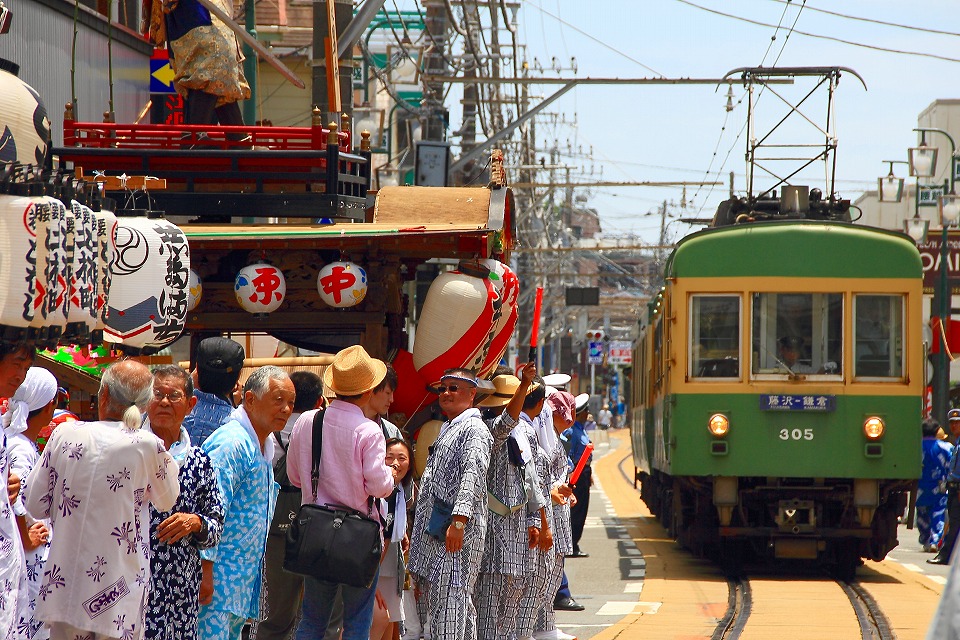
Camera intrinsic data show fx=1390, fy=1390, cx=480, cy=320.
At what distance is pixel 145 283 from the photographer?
7125mm

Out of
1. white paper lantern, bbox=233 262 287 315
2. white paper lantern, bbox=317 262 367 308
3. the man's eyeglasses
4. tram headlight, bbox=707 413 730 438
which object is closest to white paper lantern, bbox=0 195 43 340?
the man's eyeglasses

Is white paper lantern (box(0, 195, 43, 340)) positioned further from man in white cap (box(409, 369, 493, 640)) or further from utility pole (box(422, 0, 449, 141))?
utility pole (box(422, 0, 449, 141))

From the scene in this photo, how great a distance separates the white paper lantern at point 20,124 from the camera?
17.2ft

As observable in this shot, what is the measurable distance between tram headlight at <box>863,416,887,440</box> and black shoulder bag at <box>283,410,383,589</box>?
23.2ft

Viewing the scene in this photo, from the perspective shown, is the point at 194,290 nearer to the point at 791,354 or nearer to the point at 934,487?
the point at 791,354

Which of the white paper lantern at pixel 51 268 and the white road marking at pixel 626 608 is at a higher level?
the white paper lantern at pixel 51 268

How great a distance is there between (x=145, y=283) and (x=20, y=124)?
187cm

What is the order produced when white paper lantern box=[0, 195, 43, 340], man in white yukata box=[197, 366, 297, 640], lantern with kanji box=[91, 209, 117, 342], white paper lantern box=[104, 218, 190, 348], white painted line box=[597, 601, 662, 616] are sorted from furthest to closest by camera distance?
1. white painted line box=[597, 601, 662, 616]
2. white paper lantern box=[104, 218, 190, 348]
3. lantern with kanji box=[91, 209, 117, 342]
4. man in white yukata box=[197, 366, 297, 640]
5. white paper lantern box=[0, 195, 43, 340]

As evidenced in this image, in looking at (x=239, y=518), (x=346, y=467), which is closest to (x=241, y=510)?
(x=239, y=518)

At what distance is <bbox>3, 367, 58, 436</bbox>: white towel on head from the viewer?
230 inches

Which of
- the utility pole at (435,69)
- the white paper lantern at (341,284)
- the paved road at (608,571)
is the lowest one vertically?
the paved road at (608,571)

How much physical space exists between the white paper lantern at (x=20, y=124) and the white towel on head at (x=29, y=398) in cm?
102

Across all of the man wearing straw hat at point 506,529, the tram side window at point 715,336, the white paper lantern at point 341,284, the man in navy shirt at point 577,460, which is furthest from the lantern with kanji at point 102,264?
the man in navy shirt at point 577,460

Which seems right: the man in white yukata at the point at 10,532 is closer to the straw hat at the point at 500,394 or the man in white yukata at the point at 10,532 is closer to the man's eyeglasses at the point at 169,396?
the man's eyeglasses at the point at 169,396
